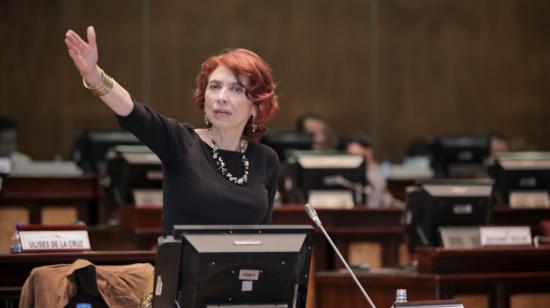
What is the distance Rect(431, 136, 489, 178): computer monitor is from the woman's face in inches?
220

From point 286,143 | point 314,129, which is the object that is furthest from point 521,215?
point 314,129

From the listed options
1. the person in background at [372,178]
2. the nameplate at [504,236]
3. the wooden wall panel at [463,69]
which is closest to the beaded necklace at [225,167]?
the nameplate at [504,236]

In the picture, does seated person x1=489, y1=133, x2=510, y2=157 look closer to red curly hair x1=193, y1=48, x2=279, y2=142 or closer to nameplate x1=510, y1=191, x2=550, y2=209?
nameplate x1=510, y1=191, x2=550, y2=209

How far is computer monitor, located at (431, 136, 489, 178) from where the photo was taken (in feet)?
27.7

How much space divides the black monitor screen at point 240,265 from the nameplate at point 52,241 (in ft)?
4.41

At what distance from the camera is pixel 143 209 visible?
5.88 m

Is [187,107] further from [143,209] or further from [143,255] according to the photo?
[143,255]

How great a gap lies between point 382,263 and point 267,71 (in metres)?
3.67

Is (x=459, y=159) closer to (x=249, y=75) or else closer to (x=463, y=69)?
(x=463, y=69)

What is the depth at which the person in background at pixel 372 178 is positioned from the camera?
7.51m

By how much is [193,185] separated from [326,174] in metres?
3.92

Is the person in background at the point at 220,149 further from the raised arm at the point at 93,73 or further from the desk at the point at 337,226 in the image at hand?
the desk at the point at 337,226

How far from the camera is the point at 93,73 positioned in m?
2.61

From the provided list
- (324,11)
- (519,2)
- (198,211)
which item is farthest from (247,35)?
(198,211)
